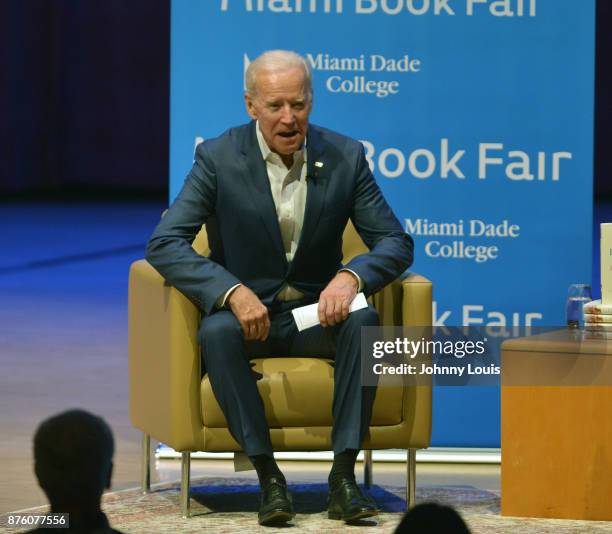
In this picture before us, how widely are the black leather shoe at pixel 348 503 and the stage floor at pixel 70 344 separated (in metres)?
0.66

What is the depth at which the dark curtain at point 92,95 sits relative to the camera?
55.8 ft

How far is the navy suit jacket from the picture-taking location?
4.02 m

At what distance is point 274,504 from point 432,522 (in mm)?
2101

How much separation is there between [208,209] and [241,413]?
2.02ft

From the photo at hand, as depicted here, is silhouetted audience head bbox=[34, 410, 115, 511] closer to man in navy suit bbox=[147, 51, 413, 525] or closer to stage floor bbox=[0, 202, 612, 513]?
man in navy suit bbox=[147, 51, 413, 525]

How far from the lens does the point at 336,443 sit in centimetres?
390

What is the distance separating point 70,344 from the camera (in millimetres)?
7160

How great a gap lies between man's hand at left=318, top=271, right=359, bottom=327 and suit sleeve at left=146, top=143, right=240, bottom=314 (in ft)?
0.79

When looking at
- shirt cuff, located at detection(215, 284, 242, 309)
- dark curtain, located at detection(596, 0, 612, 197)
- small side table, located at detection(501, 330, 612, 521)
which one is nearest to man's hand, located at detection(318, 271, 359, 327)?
shirt cuff, located at detection(215, 284, 242, 309)

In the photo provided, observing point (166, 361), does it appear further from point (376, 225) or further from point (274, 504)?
point (376, 225)

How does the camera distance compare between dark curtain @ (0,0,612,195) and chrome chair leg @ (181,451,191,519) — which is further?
dark curtain @ (0,0,612,195)

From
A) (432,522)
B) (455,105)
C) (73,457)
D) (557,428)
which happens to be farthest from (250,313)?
(432,522)

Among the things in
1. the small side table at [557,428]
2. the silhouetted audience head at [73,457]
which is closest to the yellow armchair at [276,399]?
the small side table at [557,428]

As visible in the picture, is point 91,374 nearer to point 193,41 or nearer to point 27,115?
point 193,41
